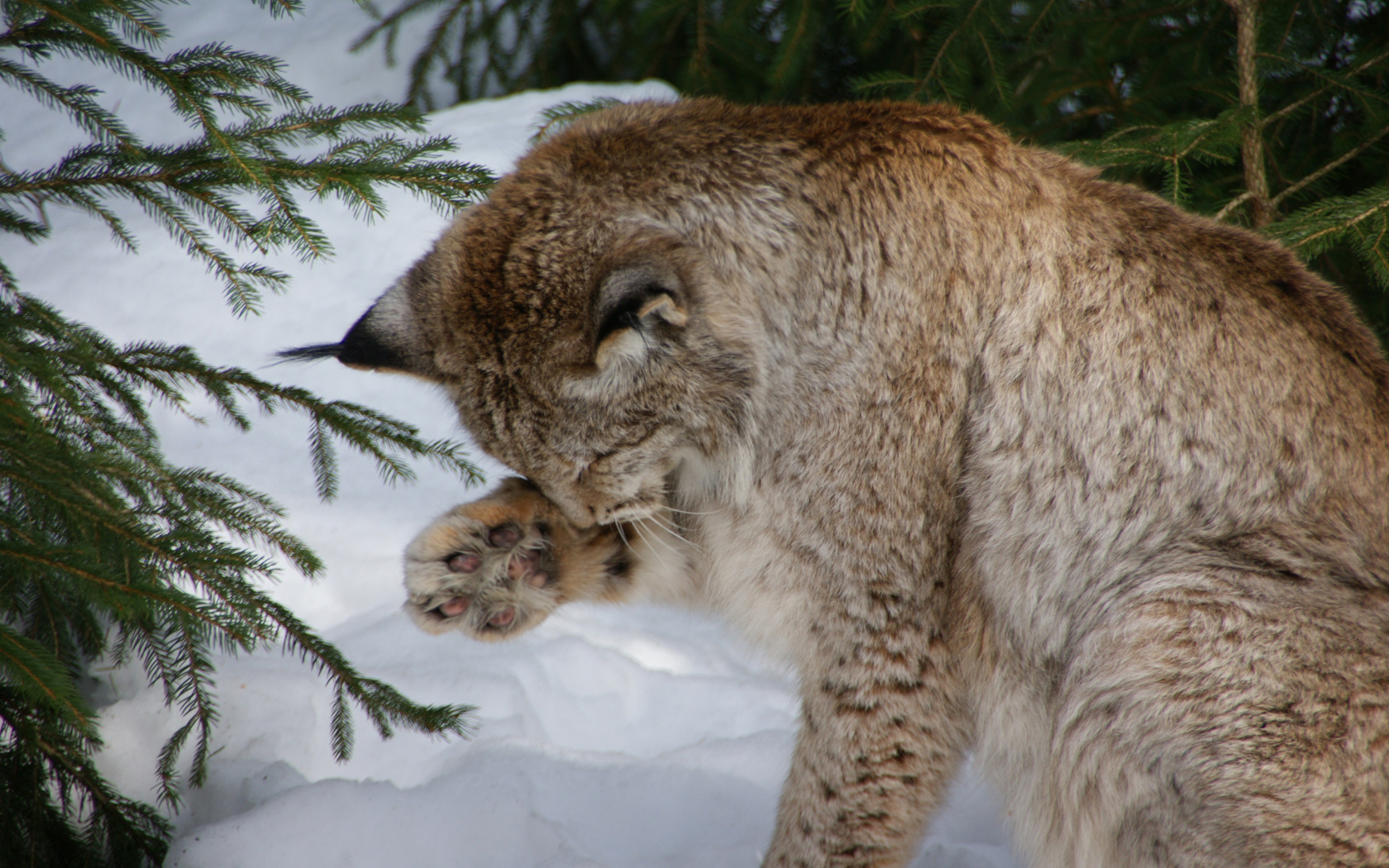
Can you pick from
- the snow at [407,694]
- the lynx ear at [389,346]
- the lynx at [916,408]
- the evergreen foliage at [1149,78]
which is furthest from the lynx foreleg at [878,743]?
the evergreen foliage at [1149,78]

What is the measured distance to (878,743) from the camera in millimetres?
2584

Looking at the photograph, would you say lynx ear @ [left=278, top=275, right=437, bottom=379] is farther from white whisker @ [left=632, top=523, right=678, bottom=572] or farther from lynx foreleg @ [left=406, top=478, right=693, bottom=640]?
white whisker @ [left=632, top=523, right=678, bottom=572]

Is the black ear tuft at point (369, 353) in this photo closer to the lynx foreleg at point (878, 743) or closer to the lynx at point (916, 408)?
the lynx at point (916, 408)

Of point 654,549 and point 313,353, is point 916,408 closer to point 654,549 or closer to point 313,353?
point 654,549

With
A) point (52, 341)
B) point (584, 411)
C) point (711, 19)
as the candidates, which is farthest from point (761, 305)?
point (711, 19)

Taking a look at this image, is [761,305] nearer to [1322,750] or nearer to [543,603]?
[543,603]

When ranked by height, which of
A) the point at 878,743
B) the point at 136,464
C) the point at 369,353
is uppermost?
the point at 369,353

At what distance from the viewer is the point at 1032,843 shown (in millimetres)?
2650

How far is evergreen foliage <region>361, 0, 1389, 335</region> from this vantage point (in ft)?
12.2

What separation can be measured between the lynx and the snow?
51 cm

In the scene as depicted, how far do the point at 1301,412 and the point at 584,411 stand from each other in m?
1.76

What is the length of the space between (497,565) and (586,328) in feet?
2.75

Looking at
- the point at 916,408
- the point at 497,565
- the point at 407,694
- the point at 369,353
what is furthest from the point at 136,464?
the point at 916,408

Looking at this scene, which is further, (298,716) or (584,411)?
(298,716)
